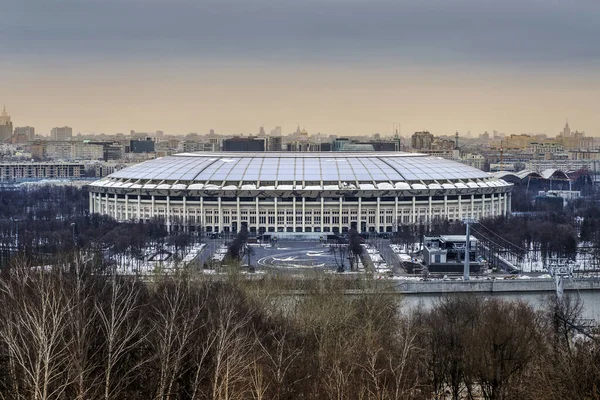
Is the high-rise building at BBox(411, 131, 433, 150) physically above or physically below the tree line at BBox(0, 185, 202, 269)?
above

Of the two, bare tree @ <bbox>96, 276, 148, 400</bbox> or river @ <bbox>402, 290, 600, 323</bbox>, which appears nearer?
bare tree @ <bbox>96, 276, 148, 400</bbox>

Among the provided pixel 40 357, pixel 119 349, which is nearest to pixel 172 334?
pixel 119 349

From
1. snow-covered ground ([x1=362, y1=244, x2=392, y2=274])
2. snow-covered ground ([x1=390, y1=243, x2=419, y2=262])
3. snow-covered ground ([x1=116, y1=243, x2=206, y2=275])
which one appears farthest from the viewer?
snow-covered ground ([x1=390, y1=243, x2=419, y2=262])

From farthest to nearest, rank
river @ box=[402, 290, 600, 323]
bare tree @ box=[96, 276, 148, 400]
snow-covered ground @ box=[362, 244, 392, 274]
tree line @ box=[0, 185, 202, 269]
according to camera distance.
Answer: tree line @ box=[0, 185, 202, 269], snow-covered ground @ box=[362, 244, 392, 274], river @ box=[402, 290, 600, 323], bare tree @ box=[96, 276, 148, 400]

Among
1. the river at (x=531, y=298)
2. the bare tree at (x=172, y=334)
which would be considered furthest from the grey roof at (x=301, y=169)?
the bare tree at (x=172, y=334)

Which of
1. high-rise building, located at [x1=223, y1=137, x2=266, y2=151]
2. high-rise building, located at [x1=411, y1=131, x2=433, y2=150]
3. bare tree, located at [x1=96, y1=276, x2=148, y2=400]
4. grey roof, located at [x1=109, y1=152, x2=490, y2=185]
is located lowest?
bare tree, located at [x1=96, y1=276, x2=148, y2=400]

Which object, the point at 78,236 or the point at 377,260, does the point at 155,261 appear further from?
the point at 377,260

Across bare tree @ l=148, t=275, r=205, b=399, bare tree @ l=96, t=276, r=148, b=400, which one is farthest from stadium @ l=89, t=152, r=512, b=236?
bare tree @ l=96, t=276, r=148, b=400

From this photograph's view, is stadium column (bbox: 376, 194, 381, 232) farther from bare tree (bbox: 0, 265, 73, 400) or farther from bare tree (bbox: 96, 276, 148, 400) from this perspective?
bare tree (bbox: 0, 265, 73, 400)
